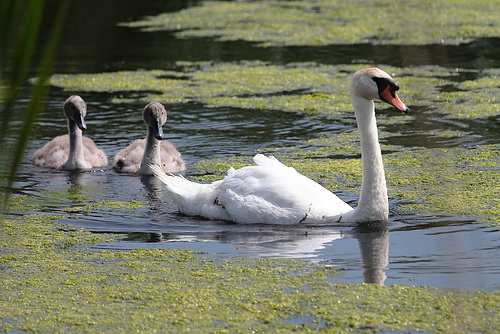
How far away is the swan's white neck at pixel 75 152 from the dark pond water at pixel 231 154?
169mm

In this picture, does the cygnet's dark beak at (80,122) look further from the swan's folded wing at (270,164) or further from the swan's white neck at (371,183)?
the swan's white neck at (371,183)

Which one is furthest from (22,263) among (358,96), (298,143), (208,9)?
(208,9)

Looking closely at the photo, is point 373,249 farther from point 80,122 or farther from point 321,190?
point 80,122

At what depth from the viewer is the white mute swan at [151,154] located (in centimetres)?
786

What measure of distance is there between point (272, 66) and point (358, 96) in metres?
7.31

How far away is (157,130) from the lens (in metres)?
7.83

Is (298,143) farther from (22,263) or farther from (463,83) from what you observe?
(22,263)

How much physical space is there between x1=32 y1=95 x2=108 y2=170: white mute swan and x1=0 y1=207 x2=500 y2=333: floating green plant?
321 cm

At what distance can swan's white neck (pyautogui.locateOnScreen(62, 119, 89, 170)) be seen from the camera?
811 centimetres

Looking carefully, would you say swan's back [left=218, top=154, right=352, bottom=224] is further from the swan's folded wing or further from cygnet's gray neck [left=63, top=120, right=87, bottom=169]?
cygnet's gray neck [left=63, top=120, right=87, bottom=169]

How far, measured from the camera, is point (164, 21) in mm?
18609

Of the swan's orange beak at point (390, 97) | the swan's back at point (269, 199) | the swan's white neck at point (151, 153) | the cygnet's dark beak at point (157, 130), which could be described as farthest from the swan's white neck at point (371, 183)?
the swan's white neck at point (151, 153)

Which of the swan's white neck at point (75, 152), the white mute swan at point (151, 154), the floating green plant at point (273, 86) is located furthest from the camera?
the floating green plant at point (273, 86)

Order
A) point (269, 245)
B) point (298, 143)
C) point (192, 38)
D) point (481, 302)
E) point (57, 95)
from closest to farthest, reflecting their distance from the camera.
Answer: point (481, 302) → point (269, 245) → point (298, 143) → point (57, 95) → point (192, 38)
